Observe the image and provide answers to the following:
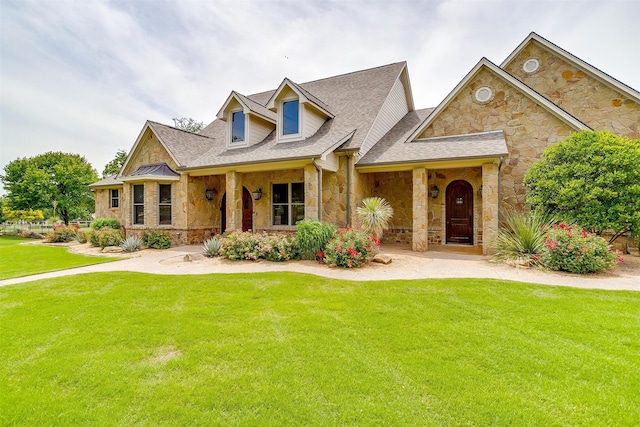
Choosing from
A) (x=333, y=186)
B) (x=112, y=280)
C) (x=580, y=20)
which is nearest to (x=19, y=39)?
(x=112, y=280)

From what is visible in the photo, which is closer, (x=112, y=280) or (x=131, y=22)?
(x=112, y=280)

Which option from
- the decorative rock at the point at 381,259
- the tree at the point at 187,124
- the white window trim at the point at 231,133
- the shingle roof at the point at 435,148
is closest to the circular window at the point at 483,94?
the shingle roof at the point at 435,148

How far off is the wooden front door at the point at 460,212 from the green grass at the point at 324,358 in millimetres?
6659

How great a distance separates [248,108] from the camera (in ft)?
41.6

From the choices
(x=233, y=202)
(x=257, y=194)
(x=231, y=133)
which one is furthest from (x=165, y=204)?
(x=231, y=133)

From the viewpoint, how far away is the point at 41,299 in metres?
5.53

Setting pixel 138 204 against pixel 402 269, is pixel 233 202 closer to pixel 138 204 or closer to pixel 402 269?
pixel 138 204

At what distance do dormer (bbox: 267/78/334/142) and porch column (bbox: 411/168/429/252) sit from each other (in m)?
4.83

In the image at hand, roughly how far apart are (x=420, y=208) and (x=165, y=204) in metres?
11.2

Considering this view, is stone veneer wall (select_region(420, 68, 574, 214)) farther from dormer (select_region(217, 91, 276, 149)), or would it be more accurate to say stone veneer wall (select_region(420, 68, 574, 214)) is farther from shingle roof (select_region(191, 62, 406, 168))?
dormer (select_region(217, 91, 276, 149))

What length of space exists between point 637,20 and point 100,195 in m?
27.3

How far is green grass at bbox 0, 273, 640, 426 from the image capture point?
249cm

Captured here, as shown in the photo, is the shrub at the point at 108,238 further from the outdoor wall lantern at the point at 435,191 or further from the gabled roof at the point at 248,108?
the outdoor wall lantern at the point at 435,191

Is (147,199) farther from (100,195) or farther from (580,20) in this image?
(580,20)
